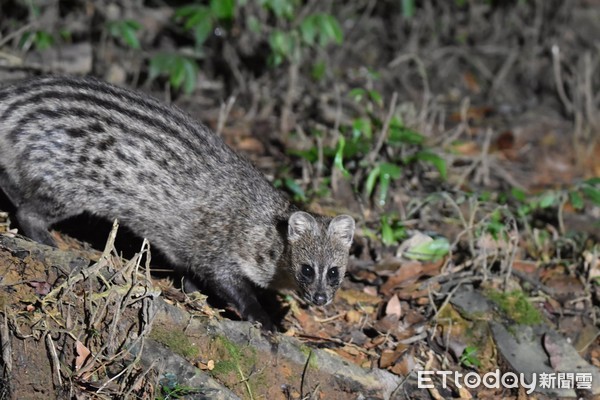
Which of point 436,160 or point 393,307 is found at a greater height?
point 436,160

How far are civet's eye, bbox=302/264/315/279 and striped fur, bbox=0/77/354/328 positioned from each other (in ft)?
0.06

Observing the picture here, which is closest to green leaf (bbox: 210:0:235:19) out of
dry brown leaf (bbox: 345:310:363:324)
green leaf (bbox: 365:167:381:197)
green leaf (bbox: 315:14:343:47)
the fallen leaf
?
green leaf (bbox: 315:14:343:47)

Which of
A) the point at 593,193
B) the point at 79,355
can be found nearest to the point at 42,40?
the point at 79,355

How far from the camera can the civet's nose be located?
645 cm

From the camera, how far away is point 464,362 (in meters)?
7.04

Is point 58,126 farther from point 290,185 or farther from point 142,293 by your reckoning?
point 290,185

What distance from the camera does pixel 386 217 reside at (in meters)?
8.30

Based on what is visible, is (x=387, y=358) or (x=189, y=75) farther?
(x=189, y=75)

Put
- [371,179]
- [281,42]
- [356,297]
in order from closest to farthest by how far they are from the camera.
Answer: [356,297], [371,179], [281,42]

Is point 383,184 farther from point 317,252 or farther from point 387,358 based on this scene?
point 387,358

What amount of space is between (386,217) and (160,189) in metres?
2.50

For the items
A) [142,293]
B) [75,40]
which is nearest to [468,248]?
[142,293]

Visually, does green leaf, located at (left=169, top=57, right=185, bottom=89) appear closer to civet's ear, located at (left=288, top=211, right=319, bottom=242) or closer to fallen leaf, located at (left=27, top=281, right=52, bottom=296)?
civet's ear, located at (left=288, top=211, right=319, bottom=242)

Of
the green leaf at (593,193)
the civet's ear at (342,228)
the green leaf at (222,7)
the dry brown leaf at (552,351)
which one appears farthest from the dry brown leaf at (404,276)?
the green leaf at (222,7)
